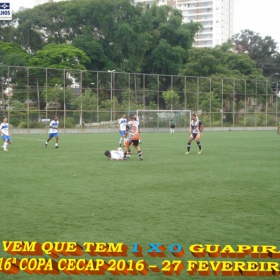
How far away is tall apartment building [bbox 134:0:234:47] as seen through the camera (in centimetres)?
13175

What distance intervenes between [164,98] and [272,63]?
48.5m

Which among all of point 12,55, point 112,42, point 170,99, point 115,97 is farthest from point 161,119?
point 112,42

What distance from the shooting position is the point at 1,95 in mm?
46688

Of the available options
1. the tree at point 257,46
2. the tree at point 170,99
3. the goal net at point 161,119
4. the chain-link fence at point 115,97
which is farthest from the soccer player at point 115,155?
the tree at point 257,46

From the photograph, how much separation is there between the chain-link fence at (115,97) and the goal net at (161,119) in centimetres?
130

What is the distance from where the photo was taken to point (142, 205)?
9.19 m

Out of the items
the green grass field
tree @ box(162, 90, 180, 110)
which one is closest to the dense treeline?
tree @ box(162, 90, 180, 110)

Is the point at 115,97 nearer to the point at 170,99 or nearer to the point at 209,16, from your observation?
the point at 170,99

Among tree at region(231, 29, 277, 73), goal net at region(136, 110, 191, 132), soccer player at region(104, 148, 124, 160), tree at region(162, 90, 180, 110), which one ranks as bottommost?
soccer player at region(104, 148, 124, 160)

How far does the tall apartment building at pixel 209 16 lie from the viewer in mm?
131750

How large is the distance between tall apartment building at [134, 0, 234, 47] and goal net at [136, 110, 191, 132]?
264 feet

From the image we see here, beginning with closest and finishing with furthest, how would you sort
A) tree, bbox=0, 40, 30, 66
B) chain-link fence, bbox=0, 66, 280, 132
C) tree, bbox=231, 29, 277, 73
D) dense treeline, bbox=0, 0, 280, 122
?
chain-link fence, bbox=0, 66, 280, 132, tree, bbox=0, 40, 30, 66, dense treeline, bbox=0, 0, 280, 122, tree, bbox=231, 29, 277, 73

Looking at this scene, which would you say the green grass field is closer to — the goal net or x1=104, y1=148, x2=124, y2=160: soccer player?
x1=104, y1=148, x2=124, y2=160: soccer player

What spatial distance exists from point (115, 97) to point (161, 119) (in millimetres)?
6098
